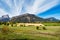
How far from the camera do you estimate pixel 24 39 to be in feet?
116

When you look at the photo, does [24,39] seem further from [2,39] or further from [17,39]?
[2,39]

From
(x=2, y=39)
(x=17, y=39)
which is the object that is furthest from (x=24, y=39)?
(x=2, y=39)

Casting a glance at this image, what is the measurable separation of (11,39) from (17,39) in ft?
4.47

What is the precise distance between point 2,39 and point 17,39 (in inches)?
134

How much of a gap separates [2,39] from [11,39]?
203cm

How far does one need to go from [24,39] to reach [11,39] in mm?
2958

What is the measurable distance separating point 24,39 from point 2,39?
499cm

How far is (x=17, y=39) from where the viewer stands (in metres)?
35.4

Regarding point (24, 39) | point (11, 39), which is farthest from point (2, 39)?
point (24, 39)

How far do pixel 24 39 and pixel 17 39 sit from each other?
5.26ft

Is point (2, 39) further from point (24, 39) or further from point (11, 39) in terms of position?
point (24, 39)

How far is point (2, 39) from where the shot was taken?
1384 inches
